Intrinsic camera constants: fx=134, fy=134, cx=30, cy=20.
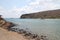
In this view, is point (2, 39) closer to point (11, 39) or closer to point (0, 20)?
point (11, 39)

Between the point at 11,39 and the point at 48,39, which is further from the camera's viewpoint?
the point at 48,39

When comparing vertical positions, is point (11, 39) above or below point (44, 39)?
above

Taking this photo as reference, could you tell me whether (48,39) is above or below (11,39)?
below

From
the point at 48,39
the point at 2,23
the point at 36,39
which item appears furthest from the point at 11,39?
the point at 2,23

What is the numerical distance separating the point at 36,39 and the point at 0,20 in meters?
6.46

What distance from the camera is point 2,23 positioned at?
492 inches

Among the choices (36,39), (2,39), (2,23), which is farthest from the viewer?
(2,23)

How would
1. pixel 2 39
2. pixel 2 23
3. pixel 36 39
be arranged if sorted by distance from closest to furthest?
pixel 2 39 → pixel 36 39 → pixel 2 23

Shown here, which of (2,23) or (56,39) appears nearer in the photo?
(56,39)

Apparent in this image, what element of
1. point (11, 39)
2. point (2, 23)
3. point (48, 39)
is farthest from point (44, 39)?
point (2, 23)

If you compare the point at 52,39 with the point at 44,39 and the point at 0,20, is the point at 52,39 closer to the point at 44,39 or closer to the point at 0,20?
the point at 44,39

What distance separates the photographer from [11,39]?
625 centimetres

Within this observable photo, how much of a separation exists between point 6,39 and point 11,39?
0.75 feet

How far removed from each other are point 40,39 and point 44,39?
239 millimetres
